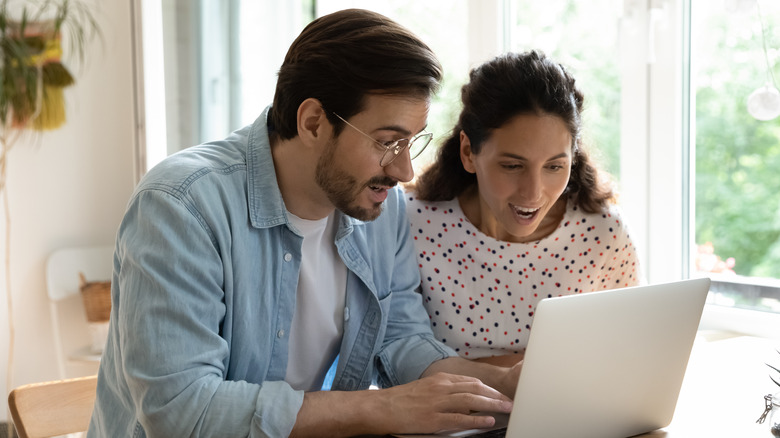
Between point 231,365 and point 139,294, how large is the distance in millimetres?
221

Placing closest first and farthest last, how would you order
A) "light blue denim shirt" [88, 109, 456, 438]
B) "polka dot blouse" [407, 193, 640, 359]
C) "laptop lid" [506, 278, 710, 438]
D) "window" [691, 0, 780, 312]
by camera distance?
"laptop lid" [506, 278, 710, 438] < "light blue denim shirt" [88, 109, 456, 438] < "polka dot blouse" [407, 193, 640, 359] < "window" [691, 0, 780, 312]

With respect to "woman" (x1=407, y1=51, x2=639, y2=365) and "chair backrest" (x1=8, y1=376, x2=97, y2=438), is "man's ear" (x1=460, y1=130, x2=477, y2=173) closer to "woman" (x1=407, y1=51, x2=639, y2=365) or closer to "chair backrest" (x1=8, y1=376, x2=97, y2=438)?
"woman" (x1=407, y1=51, x2=639, y2=365)

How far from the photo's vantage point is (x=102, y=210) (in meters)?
3.29

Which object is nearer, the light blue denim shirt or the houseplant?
the light blue denim shirt

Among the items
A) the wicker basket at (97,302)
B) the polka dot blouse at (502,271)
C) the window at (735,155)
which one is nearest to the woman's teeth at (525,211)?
the polka dot blouse at (502,271)

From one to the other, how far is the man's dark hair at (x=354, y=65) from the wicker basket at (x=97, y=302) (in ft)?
6.35

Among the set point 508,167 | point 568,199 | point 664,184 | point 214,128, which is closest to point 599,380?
point 508,167

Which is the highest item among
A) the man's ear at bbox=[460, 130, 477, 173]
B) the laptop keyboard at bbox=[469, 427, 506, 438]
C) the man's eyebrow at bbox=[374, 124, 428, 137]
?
the man's eyebrow at bbox=[374, 124, 428, 137]

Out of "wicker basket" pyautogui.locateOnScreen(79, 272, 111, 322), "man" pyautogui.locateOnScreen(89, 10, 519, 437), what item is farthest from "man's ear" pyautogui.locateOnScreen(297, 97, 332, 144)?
"wicker basket" pyautogui.locateOnScreen(79, 272, 111, 322)

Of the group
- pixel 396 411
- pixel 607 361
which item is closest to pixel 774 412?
pixel 607 361

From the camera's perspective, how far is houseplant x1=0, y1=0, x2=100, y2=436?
9.82 feet

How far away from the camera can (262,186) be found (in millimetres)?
1301

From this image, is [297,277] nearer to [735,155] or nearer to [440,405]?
[440,405]

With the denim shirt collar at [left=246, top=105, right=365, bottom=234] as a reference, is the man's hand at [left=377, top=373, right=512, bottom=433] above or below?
below
